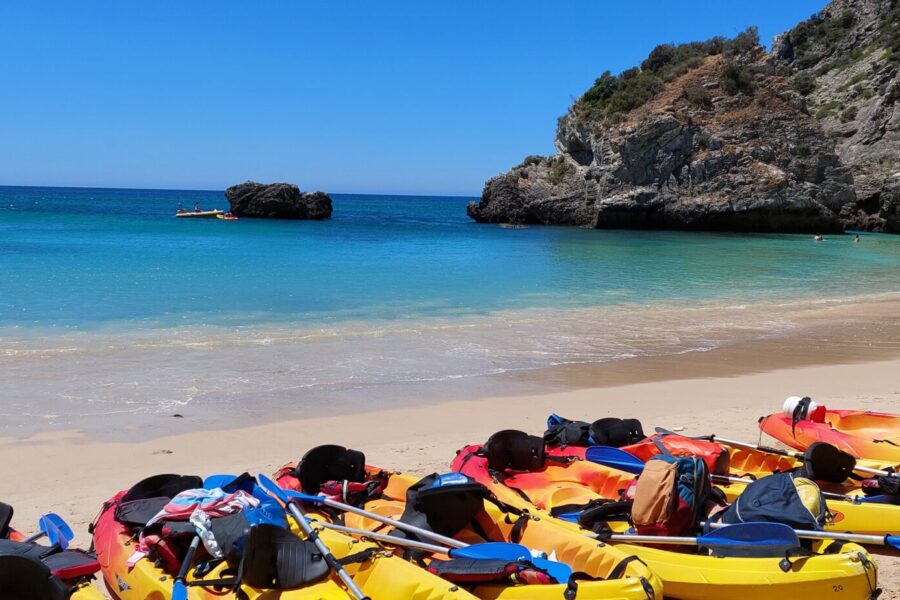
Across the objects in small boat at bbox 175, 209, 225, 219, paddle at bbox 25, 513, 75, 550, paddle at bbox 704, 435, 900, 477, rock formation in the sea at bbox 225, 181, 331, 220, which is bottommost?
paddle at bbox 25, 513, 75, 550

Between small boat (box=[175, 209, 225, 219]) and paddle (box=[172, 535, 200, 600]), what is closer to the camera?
paddle (box=[172, 535, 200, 600])

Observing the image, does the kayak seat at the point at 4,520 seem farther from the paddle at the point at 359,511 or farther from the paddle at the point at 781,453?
the paddle at the point at 781,453

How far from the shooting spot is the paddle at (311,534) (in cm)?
393

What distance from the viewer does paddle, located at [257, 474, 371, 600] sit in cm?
393

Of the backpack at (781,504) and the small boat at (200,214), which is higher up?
the small boat at (200,214)

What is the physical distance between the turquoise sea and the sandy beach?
0.73m

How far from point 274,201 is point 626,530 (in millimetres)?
57663

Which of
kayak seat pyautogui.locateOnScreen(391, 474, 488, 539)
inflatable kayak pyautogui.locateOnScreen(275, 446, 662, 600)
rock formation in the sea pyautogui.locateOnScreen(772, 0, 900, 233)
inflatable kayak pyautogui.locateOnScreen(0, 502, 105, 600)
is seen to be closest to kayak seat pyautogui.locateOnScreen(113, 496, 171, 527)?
inflatable kayak pyautogui.locateOnScreen(0, 502, 105, 600)

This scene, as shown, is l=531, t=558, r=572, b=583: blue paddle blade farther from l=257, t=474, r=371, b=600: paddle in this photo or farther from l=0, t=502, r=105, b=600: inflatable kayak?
l=0, t=502, r=105, b=600: inflatable kayak

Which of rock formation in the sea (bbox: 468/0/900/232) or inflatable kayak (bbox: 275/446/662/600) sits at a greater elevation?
rock formation in the sea (bbox: 468/0/900/232)

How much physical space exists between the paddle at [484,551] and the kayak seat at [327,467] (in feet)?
3.08

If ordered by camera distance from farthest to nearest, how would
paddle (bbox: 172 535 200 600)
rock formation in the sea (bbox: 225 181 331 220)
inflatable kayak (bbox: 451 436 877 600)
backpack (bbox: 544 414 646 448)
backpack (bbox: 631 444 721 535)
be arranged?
rock formation in the sea (bbox: 225 181 331 220) → backpack (bbox: 544 414 646 448) → backpack (bbox: 631 444 721 535) → inflatable kayak (bbox: 451 436 877 600) → paddle (bbox: 172 535 200 600)

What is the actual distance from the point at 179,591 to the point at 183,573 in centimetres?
17

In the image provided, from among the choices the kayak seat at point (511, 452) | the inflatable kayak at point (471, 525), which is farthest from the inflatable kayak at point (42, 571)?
the kayak seat at point (511, 452)
